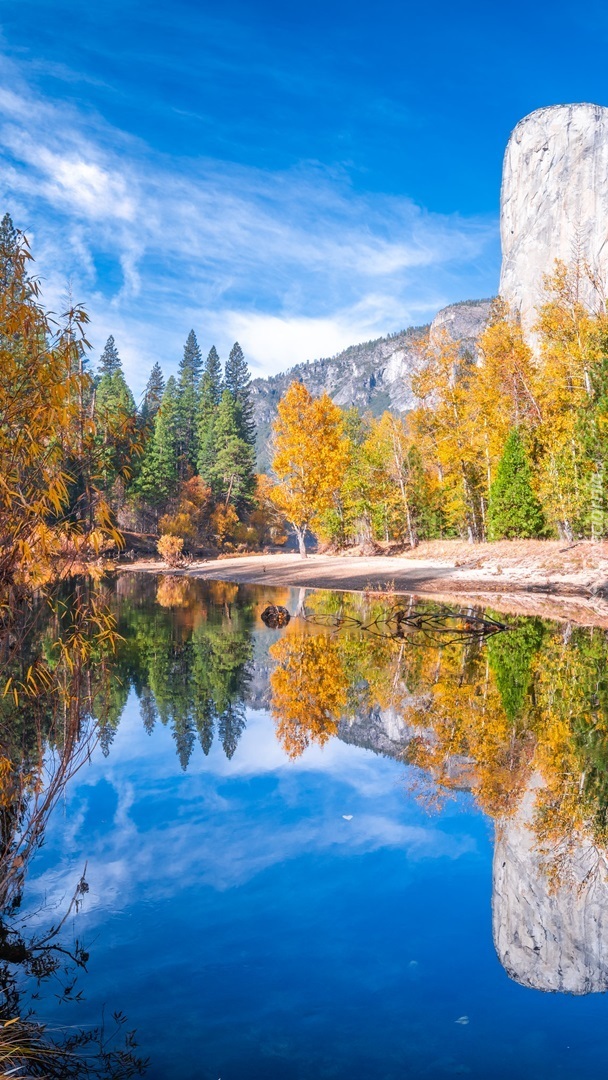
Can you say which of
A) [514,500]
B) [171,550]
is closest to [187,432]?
[171,550]

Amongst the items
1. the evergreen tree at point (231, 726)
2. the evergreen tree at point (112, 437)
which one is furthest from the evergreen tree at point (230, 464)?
the evergreen tree at point (112, 437)

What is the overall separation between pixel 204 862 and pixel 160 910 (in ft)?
2.37

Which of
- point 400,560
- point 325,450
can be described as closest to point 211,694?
point 400,560

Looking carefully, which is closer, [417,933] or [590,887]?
[417,933]

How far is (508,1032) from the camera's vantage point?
342 centimetres

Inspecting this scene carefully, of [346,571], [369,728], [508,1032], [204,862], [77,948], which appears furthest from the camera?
[346,571]

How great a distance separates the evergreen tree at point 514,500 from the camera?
30000 mm

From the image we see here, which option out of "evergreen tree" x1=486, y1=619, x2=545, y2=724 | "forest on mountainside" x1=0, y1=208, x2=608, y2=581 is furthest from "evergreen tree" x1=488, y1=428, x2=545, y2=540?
"evergreen tree" x1=486, y1=619, x2=545, y2=724

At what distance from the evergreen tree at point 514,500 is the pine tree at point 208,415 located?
3427cm

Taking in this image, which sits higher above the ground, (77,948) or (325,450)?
(325,450)

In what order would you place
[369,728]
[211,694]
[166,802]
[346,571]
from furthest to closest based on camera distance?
[346,571], [211,694], [369,728], [166,802]

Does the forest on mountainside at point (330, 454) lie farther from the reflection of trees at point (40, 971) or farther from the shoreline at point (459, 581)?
the shoreline at point (459, 581)

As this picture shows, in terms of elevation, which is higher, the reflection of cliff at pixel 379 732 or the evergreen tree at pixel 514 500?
the evergreen tree at pixel 514 500

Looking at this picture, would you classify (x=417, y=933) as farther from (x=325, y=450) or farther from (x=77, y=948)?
(x=325, y=450)
